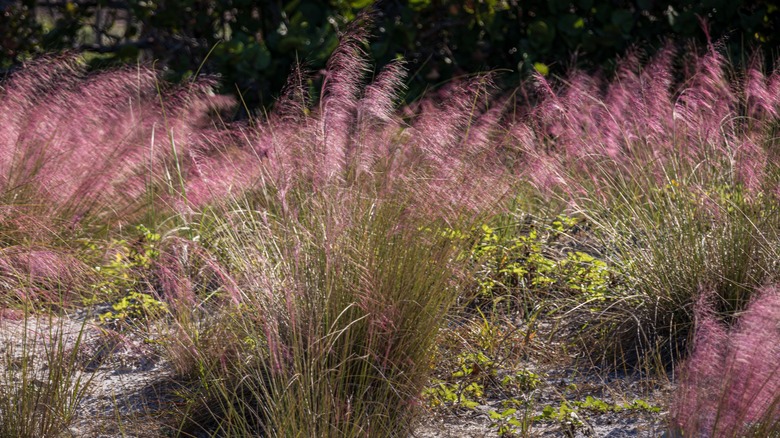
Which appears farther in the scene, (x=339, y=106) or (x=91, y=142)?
(x=91, y=142)

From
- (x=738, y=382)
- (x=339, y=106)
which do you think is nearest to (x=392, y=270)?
(x=339, y=106)

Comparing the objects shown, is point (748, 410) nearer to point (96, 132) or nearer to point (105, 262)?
point (105, 262)

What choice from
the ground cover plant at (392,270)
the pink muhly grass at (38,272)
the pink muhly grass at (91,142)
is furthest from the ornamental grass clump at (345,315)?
the pink muhly grass at (91,142)

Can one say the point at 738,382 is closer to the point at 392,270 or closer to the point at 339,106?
the point at 392,270

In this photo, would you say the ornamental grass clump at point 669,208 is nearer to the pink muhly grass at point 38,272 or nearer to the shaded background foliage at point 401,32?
the pink muhly grass at point 38,272

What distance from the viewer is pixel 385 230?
2.93 m

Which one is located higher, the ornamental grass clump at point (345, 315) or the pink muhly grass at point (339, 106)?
the pink muhly grass at point (339, 106)

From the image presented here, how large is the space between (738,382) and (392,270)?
1.03m

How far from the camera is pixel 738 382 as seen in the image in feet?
7.39

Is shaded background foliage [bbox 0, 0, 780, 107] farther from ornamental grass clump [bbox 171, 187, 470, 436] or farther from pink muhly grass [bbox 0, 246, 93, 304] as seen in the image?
ornamental grass clump [bbox 171, 187, 470, 436]

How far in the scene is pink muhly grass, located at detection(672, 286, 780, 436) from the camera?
2229 millimetres

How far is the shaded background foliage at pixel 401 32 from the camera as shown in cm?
626

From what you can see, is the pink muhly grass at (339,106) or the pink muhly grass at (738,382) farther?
the pink muhly grass at (339,106)

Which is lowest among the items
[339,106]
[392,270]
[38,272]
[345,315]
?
[38,272]
